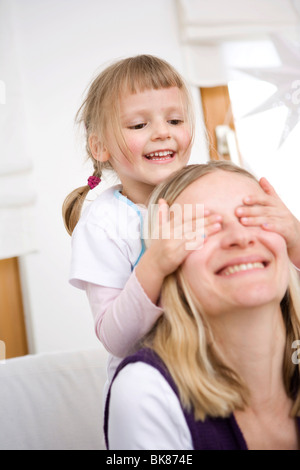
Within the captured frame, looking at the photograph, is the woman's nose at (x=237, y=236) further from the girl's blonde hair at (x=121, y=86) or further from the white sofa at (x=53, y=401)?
the white sofa at (x=53, y=401)

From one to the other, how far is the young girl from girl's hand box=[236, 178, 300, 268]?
57 millimetres

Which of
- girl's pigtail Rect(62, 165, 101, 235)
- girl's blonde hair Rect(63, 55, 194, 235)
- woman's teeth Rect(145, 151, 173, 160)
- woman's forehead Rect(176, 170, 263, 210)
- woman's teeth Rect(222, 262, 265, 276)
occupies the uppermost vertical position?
girl's blonde hair Rect(63, 55, 194, 235)

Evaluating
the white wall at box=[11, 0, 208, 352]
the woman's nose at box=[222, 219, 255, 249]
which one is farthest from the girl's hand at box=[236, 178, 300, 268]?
the white wall at box=[11, 0, 208, 352]

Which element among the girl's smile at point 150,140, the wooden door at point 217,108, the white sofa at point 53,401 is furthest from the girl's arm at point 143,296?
the wooden door at point 217,108

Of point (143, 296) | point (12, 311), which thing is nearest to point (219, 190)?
point (143, 296)

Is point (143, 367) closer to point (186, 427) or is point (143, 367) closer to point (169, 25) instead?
point (186, 427)

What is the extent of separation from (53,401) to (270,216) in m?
0.82

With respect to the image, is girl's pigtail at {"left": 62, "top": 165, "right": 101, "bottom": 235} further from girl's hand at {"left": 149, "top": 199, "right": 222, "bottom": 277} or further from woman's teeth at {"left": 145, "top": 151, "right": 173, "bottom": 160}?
girl's hand at {"left": 149, "top": 199, "right": 222, "bottom": 277}

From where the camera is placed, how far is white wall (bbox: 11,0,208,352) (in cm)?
243

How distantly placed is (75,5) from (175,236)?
1.98m

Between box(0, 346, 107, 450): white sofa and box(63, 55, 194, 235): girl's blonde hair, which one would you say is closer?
box(63, 55, 194, 235): girl's blonde hair

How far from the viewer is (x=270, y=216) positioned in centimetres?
85

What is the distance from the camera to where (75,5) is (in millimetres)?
2484
